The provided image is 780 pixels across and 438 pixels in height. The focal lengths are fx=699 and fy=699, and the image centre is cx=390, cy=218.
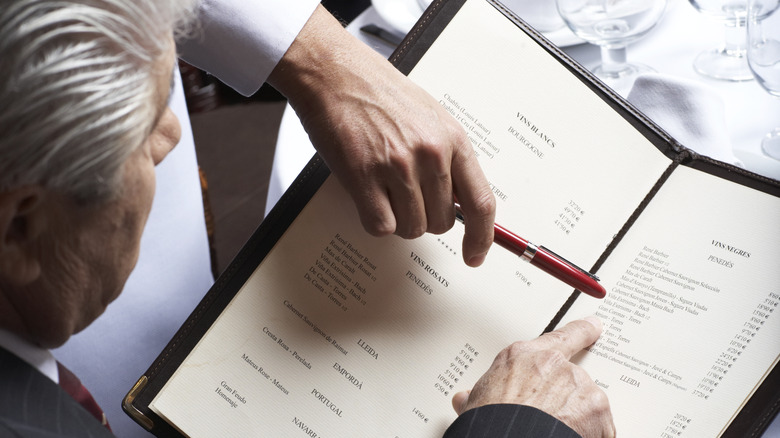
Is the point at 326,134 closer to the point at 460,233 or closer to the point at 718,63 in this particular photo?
the point at 460,233

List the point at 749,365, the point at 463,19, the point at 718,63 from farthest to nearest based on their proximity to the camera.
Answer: the point at 718,63 < the point at 463,19 < the point at 749,365

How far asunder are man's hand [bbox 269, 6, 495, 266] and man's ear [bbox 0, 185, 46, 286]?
0.33 metres

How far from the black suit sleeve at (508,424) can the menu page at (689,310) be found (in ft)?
0.31

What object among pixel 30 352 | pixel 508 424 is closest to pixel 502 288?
pixel 508 424

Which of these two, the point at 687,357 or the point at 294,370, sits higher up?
the point at 687,357

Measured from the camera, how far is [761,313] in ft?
2.43

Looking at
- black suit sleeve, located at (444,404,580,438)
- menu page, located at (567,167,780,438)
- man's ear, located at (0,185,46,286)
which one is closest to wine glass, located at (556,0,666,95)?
menu page, located at (567,167,780,438)

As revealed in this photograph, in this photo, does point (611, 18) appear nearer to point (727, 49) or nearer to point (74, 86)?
point (727, 49)

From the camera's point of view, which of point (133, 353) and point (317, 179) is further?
point (133, 353)

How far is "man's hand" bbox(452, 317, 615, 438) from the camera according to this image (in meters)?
0.70

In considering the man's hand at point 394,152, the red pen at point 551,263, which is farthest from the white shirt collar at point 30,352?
the red pen at point 551,263

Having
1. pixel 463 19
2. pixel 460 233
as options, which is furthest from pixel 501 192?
pixel 463 19

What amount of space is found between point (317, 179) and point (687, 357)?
1.44 ft

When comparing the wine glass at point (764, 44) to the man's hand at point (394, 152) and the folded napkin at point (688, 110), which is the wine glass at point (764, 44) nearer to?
the folded napkin at point (688, 110)
